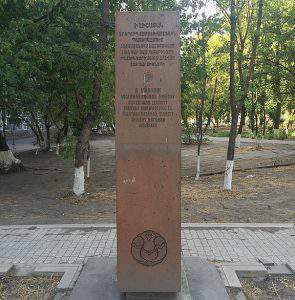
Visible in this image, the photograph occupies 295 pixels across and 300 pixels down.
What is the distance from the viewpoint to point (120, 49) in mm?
4012

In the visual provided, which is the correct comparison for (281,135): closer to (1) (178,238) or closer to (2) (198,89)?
(2) (198,89)

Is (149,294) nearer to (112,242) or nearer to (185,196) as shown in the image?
(112,242)

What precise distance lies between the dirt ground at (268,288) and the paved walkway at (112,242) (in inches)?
20.2

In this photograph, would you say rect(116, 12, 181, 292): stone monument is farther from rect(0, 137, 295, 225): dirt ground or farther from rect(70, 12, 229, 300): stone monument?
rect(0, 137, 295, 225): dirt ground

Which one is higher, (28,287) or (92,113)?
(92,113)

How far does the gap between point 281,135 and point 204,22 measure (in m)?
20.3

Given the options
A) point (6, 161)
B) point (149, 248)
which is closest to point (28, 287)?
point (149, 248)

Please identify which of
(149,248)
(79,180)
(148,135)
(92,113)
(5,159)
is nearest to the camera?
(148,135)

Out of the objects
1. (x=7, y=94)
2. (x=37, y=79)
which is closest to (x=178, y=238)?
(x=7, y=94)

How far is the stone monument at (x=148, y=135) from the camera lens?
400 cm

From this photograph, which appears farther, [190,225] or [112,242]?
[190,225]

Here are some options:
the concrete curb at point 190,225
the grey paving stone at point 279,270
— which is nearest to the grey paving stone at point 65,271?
the concrete curb at point 190,225

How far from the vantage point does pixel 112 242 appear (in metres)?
6.23

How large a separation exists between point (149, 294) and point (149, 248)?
1.64 ft
